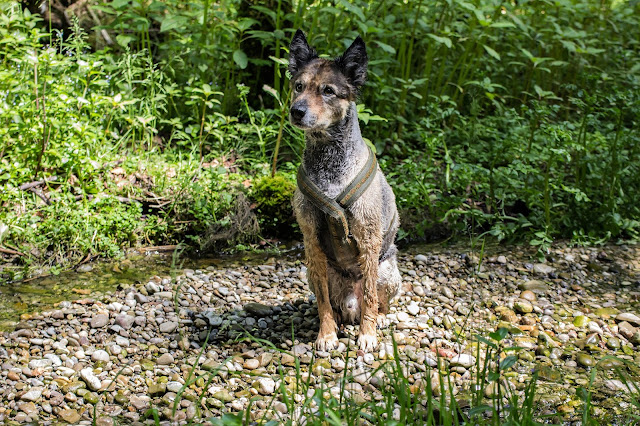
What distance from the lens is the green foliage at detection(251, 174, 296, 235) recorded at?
6168mm

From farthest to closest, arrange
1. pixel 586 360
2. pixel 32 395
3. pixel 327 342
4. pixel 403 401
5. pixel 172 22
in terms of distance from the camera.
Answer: pixel 172 22 < pixel 327 342 < pixel 586 360 < pixel 32 395 < pixel 403 401

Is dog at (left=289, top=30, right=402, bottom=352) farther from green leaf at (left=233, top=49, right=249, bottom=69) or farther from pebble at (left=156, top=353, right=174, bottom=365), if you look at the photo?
green leaf at (left=233, top=49, right=249, bottom=69)

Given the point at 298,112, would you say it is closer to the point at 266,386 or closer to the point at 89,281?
the point at 266,386

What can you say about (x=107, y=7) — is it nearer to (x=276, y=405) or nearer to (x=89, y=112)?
(x=89, y=112)

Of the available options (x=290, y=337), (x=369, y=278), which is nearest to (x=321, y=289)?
(x=369, y=278)

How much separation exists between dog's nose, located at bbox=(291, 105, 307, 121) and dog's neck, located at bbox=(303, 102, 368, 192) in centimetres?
25

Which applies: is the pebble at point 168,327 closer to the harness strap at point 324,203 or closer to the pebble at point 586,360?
the harness strap at point 324,203

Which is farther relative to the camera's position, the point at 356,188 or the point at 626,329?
the point at 626,329

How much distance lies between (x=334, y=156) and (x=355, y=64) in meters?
0.60

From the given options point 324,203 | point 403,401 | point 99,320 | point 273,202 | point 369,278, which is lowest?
point 99,320

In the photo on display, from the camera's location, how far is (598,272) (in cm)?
548

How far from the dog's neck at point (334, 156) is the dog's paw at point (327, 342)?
99 cm

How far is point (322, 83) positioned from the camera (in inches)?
152

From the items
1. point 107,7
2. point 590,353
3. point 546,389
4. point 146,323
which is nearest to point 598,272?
point 590,353
